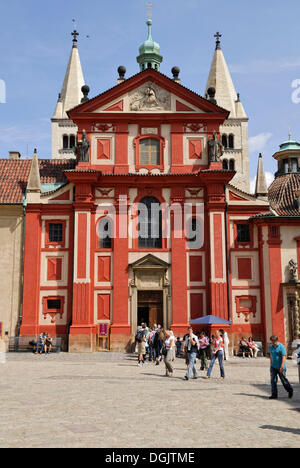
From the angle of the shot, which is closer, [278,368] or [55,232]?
[278,368]

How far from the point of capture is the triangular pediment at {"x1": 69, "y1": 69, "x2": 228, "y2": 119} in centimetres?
3170

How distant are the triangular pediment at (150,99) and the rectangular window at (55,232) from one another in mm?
7399

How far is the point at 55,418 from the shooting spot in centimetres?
1034

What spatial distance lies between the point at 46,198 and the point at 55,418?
22.1 metres

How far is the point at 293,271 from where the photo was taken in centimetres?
2995

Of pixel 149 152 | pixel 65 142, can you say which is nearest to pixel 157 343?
pixel 149 152

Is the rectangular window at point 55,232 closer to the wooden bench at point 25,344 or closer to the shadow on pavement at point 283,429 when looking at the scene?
the wooden bench at point 25,344

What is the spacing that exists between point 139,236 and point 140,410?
19.9m

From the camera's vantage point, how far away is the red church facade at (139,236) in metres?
29.9

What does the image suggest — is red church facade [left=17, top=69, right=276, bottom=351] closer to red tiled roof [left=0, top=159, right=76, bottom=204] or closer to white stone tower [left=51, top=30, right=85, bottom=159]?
red tiled roof [left=0, top=159, right=76, bottom=204]

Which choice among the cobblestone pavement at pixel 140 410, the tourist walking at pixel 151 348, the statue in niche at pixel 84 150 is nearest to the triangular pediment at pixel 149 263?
the tourist walking at pixel 151 348

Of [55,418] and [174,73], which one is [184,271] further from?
[55,418]

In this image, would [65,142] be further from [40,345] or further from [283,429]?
[283,429]

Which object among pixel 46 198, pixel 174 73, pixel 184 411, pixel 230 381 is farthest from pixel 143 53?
pixel 184 411
